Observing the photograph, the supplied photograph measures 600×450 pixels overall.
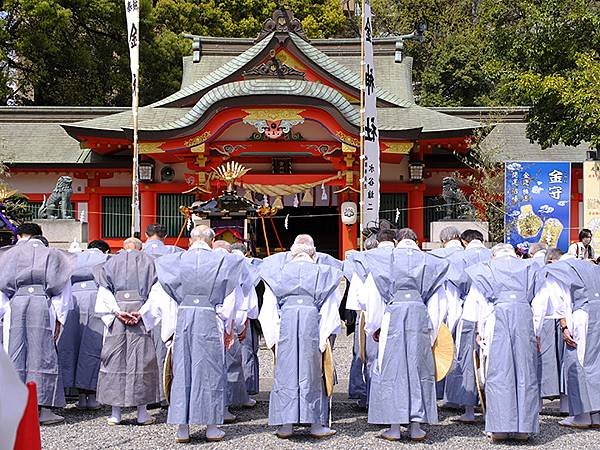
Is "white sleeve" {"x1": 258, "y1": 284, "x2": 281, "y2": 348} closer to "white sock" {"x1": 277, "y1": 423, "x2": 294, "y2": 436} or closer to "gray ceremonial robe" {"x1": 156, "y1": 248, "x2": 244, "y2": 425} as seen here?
"gray ceremonial robe" {"x1": 156, "y1": 248, "x2": 244, "y2": 425}

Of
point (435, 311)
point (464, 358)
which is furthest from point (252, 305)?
point (464, 358)

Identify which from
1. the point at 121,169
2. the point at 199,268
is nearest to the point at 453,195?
the point at 121,169

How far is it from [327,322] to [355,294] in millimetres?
329

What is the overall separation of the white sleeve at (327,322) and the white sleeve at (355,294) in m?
0.18

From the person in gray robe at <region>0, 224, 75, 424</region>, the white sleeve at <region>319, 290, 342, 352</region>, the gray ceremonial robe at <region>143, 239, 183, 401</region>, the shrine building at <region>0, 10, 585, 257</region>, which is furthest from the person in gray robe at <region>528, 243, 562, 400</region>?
→ the shrine building at <region>0, 10, 585, 257</region>

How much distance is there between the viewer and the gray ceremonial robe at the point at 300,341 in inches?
220

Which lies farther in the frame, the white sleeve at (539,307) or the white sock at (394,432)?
the white sleeve at (539,307)

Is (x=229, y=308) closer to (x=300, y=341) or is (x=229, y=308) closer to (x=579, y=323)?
(x=300, y=341)

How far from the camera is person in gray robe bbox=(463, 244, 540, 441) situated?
5.51 m

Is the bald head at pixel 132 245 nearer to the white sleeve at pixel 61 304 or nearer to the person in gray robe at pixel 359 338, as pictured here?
the white sleeve at pixel 61 304

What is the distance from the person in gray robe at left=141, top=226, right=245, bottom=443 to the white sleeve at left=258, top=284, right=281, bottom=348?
0.23m

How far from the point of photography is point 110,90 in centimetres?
2488

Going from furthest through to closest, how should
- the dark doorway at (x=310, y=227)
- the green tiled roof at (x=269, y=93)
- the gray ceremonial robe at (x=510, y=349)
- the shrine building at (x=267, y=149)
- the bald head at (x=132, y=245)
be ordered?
1. the dark doorway at (x=310, y=227)
2. the shrine building at (x=267, y=149)
3. the green tiled roof at (x=269, y=93)
4. the bald head at (x=132, y=245)
5. the gray ceremonial robe at (x=510, y=349)

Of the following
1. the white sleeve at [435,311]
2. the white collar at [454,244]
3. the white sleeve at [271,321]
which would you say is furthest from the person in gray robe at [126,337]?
the white collar at [454,244]
